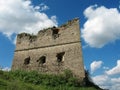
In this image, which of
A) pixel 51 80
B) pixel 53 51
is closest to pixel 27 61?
pixel 53 51

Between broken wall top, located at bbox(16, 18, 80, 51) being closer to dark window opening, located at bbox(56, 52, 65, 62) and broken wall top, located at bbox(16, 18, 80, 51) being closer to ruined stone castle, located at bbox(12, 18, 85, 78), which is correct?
ruined stone castle, located at bbox(12, 18, 85, 78)

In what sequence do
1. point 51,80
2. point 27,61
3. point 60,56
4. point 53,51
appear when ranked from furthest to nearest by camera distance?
point 27,61, point 53,51, point 60,56, point 51,80

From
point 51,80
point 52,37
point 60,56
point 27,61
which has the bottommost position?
point 51,80

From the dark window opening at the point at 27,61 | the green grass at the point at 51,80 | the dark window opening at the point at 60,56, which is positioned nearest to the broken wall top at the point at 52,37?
the dark window opening at the point at 60,56

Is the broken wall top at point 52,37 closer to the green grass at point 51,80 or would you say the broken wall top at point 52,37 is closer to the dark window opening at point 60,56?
the dark window opening at point 60,56

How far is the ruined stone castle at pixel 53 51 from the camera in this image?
2017cm

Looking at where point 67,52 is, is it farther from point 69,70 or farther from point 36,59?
point 36,59

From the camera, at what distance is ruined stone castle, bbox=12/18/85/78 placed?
20172 mm

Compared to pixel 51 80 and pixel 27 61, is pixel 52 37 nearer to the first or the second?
pixel 27 61

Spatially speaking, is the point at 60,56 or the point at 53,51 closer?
the point at 60,56

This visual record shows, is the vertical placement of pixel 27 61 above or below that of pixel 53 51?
below

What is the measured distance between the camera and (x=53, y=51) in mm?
21719

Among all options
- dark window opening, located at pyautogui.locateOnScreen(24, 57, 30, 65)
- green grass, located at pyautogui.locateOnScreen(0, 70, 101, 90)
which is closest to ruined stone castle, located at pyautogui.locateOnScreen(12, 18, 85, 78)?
dark window opening, located at pyautogui.locateOnScreen(24, 57, 30, 65)

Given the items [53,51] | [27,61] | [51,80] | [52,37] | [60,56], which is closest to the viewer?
[51,80]
